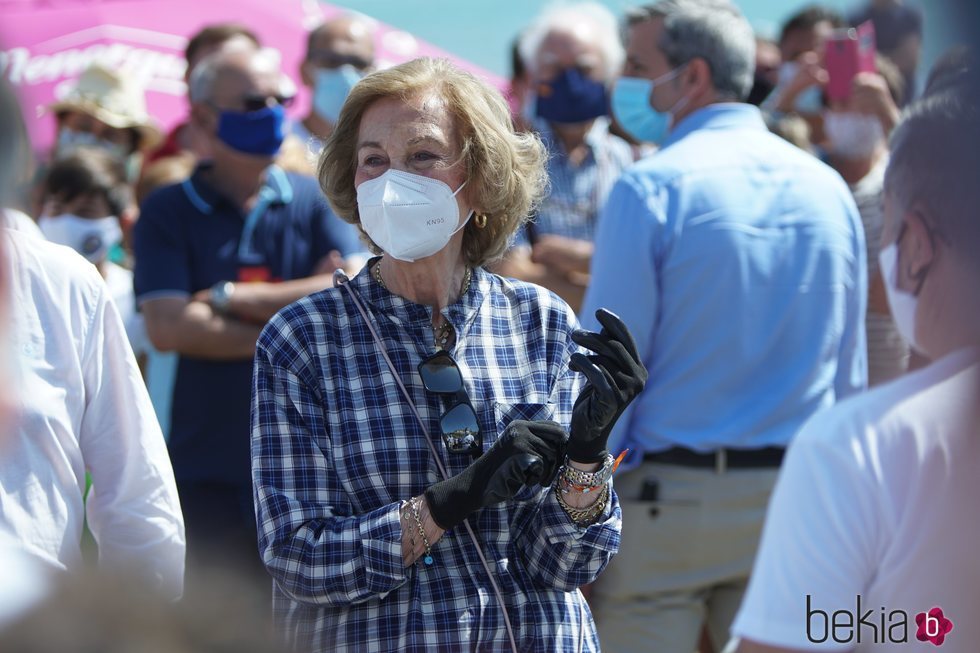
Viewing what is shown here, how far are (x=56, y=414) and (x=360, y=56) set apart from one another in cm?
328

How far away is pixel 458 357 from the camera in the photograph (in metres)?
2.57

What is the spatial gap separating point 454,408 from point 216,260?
6.18 ft

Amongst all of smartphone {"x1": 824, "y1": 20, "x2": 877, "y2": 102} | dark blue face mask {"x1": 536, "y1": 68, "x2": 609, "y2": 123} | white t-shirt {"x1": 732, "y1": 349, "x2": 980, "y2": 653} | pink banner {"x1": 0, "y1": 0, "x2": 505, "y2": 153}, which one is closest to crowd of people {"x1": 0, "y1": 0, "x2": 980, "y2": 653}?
white t-shirt {"x1": 732, "y1": 349, "x2": 980, "y2": 653}

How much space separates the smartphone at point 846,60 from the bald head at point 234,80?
2.34 metres

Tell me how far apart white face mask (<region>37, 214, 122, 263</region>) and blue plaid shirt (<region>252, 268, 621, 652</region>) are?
2613 mm

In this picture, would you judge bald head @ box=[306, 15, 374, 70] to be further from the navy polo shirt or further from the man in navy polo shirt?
the navy polo shirt

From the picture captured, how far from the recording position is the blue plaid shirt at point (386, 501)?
2.34 meters

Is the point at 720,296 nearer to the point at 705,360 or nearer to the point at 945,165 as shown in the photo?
the point at 705,360

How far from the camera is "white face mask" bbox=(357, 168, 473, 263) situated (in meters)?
2.62

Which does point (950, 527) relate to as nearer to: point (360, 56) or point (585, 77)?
point (585, 77)

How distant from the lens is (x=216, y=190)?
165 inches

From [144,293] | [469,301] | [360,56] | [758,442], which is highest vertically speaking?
[360,56]

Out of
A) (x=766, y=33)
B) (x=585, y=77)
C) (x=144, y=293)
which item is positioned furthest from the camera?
(x=766, y=33)

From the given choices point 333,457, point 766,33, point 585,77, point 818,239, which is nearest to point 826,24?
point 766,33
